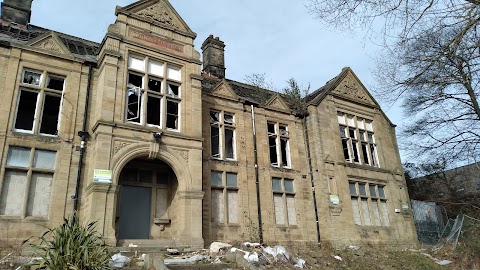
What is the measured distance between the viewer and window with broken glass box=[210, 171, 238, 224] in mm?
15414

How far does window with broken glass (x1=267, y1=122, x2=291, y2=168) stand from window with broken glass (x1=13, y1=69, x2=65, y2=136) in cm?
974

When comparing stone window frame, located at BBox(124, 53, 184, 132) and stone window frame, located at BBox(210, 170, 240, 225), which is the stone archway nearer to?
stone window frame, located at BBox(124, 53, 184, 132)

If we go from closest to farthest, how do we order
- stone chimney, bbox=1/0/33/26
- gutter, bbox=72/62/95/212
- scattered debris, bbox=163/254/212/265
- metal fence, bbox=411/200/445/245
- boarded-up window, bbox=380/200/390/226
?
1. scattered debris, bbox=163/254/212/265
2. gutter, bbox=72/62/95/212
3. stone chimney, bbox=1/0/33/26
4. boarded-up window, bbox=380/200/390/226
5. metal fence, bbox=411/200/445/245

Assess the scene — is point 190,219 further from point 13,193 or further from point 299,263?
point 13,193

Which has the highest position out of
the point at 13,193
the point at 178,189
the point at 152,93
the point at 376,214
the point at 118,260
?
the point at 152,93

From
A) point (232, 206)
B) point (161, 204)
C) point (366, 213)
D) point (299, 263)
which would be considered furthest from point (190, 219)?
point (366, 213)

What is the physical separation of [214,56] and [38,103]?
1049 cm

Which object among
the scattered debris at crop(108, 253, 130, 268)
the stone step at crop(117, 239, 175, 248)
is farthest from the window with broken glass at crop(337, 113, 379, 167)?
the scattered debris at crop(108, 253, 130, 268)

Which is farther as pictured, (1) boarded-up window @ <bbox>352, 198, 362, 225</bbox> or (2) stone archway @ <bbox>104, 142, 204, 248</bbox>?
(1) boarded-up window @ <bbox>352, 198, 362, 225</bbox>

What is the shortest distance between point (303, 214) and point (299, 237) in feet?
3.75

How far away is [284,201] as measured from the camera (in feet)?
57.0

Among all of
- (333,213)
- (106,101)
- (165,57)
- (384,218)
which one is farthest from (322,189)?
(106,101)

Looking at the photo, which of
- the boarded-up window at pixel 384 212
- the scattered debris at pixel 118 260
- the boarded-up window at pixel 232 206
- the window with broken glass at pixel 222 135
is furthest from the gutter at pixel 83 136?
the boarded-up window at pixel 384 212

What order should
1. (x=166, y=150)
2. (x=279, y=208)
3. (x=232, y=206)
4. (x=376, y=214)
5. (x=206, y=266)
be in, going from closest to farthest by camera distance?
(x=206, y=266) → (x=166, y=150) → (x=232, y=206) → (x=279, y=208) → (x=376, y=214)
